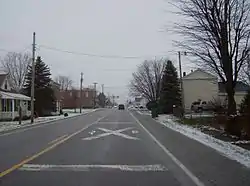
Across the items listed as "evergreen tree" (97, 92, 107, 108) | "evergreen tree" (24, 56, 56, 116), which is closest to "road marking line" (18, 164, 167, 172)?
"evergreen tree" (24, 56, 56, 116)

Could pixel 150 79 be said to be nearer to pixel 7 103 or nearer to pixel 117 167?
pixel 7 103

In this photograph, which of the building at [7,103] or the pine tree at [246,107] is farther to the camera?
the building at [7,103]

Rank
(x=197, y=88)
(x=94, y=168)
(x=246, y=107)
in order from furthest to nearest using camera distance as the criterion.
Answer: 1. (x=197, y=88)
2. (x=246, y=107)
3. (x=94, y=168)

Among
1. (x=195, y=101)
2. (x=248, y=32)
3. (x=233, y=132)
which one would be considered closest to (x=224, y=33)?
(x=248, y=32)

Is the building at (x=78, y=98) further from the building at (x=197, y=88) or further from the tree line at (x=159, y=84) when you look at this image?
the building at (x=197, y=88)

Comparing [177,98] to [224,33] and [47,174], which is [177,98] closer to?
[224,33]

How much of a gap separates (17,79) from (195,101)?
40722mm

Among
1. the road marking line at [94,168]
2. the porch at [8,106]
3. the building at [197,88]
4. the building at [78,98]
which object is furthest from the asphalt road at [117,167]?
the building at [78,98]

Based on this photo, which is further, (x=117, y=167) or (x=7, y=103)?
(x=7, y=103)

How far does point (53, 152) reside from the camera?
1385 cm

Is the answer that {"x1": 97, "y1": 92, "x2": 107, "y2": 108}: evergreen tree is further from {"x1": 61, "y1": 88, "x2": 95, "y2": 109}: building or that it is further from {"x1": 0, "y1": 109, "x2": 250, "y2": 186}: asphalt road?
{"x1": 0, "y1": 109, "x2": 250, "y2": 186}: asphalt road

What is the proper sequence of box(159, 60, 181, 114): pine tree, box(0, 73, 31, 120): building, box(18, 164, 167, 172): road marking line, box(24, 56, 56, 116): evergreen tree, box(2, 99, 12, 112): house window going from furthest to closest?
box(159, 60, 181, 114): pine tree → box(24, 56, 56, 116): evergreen tree → box(2, 99, 12, 112): house window → box(0, 73, 31, 120): building → box(18, 164, 167, 172): road marking line

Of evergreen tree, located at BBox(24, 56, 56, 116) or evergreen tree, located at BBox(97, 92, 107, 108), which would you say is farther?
evergreen tree, located at BBox(97, 92, 107, 108)

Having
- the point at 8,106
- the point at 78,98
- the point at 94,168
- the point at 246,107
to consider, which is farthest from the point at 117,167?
the point at 78,98
